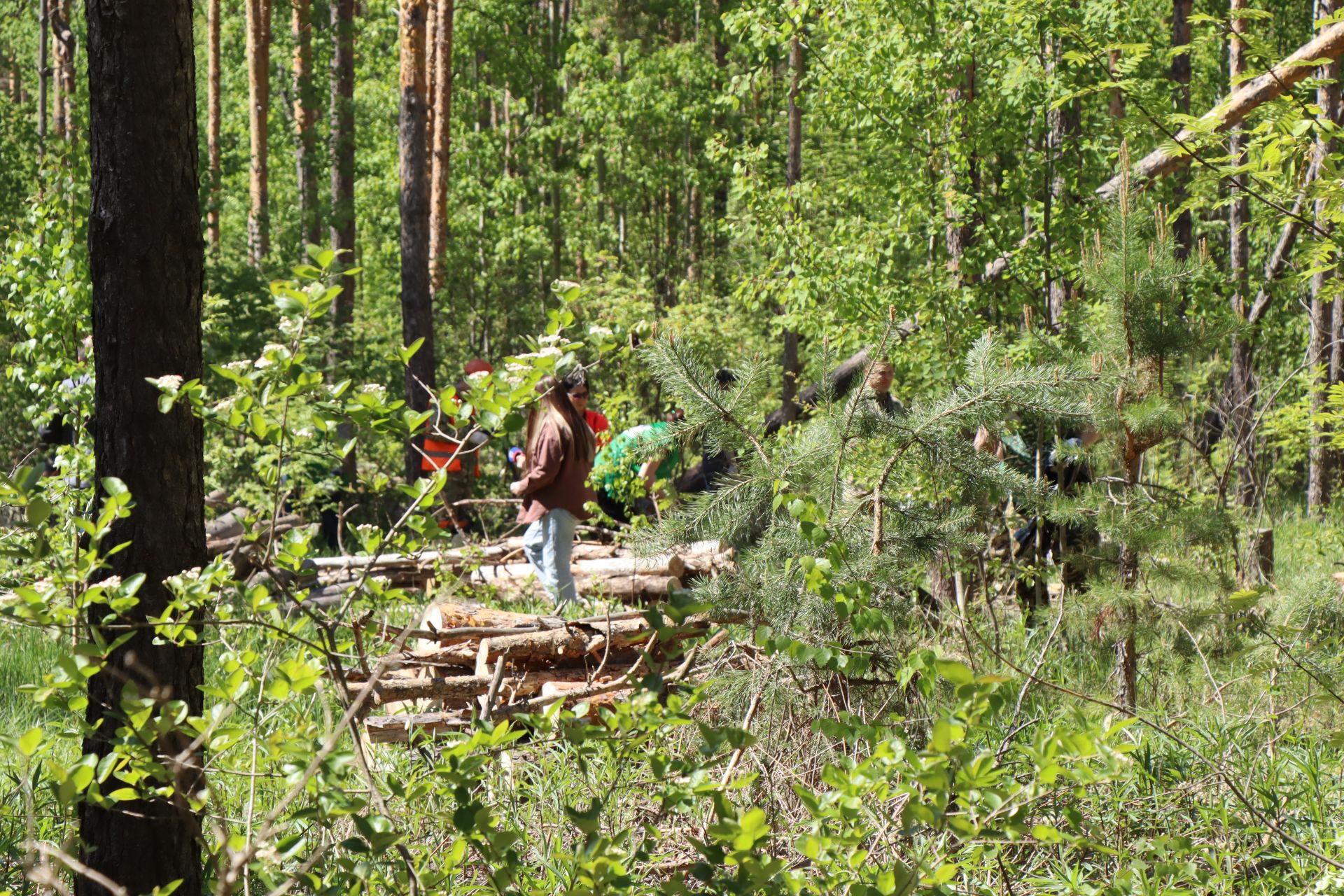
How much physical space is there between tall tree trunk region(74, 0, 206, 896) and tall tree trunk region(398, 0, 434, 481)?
9113 mm

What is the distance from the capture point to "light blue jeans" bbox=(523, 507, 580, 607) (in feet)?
24.9

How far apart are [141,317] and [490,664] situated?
279 cm

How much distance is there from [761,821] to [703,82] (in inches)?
798

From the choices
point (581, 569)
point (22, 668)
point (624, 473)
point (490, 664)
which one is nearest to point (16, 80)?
point (624, 473)

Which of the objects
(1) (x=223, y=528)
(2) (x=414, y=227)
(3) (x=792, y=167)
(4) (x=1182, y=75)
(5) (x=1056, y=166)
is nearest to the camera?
(5) (x=1056, y=166)

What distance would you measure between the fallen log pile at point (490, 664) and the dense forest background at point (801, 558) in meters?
0.06

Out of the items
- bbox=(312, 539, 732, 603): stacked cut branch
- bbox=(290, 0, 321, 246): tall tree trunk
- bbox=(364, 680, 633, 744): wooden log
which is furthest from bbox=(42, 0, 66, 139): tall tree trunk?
bbox=(364, 680, 633, 744): wooden log

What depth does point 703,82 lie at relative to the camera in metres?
21.1

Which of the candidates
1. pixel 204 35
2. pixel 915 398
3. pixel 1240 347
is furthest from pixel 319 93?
pixel 915 398

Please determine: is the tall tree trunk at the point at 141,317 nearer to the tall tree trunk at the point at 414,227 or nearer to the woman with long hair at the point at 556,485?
the woman with long hair at the point at 556,485

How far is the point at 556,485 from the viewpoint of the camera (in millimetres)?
7570

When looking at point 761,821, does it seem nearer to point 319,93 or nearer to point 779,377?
point 779,377

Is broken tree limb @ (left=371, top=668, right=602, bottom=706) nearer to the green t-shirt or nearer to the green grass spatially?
the green grass

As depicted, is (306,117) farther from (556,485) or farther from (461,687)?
(461,687)
